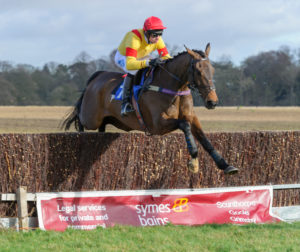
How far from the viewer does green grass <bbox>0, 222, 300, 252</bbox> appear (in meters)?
4.79

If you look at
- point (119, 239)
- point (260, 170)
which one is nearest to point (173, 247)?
point (119, 239)

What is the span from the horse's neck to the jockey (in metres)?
0.24

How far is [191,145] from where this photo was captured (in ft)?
19.0

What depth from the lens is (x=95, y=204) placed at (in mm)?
6066

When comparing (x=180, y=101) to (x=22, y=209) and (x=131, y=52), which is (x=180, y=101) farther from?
(x=22, y=209)

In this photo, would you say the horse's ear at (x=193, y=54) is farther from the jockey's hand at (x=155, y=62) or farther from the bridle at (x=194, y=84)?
the jockey's hand at (x=155, y=62)

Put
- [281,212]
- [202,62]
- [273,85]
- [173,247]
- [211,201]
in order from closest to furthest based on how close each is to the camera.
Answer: [173,247] → [202,62] → [211,201] → [281,212] → [273,85]

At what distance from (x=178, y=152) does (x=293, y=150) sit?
5.76 feet

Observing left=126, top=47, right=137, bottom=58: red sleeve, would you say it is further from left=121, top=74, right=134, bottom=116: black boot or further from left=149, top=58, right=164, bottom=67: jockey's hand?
left=121, top=74, right=134, bottom=116: black boot

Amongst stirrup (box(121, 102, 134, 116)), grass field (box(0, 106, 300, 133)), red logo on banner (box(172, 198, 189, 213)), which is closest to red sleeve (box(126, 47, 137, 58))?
stirrup (box(121, 102, 134, 116))

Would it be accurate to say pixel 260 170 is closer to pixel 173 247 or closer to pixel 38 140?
pixel 173 247

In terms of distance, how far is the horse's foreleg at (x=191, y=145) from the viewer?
18.7 ft

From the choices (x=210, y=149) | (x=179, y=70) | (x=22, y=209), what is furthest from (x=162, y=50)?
(x=22, y=209)

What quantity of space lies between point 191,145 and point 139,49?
6.17ft
